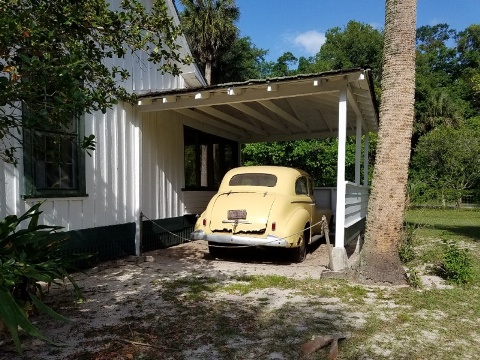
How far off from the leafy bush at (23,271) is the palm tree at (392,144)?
4.35m

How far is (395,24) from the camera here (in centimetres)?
Answer: 600

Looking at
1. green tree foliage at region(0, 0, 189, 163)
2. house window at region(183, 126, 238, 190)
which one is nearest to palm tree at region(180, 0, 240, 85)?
house window at region(183, 126, 238, 190)

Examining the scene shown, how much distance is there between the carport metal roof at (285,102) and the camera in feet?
23.1

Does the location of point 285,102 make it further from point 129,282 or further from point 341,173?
point 129,282

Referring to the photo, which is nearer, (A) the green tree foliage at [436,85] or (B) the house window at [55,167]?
(B) the house window at [55,167]


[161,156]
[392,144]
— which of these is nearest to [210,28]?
[161,156]

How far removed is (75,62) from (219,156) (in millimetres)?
10468

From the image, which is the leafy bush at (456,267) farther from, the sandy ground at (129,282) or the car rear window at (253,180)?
the car rear window at (253,180)

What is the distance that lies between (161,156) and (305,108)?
3933 millimetres

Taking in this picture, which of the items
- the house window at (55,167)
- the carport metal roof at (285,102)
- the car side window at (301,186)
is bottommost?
the car side window at (301,186)

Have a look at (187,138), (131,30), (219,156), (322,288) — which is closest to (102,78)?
(131,30)

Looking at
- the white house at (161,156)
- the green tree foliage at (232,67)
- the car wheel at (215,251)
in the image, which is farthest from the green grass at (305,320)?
the green tree foliage at (232,67)

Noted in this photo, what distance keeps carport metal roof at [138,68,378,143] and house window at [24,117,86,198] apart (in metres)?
1.98

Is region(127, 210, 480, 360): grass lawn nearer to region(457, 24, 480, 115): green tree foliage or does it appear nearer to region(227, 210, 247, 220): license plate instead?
region(227, 210, 247, 220): license plate
